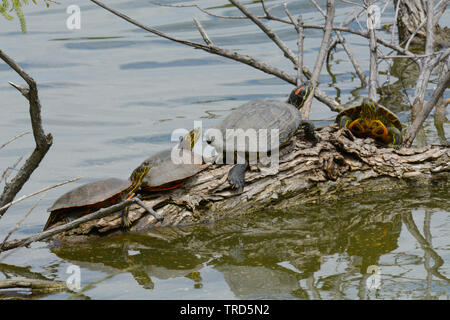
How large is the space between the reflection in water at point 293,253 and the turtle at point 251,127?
372 millimetres

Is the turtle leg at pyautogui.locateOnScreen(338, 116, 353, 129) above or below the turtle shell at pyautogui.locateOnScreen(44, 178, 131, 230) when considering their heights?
above

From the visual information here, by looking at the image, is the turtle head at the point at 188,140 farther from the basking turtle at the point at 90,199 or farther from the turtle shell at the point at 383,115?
the turtle shell at the point at 383,115

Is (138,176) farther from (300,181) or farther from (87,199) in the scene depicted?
(300,181)

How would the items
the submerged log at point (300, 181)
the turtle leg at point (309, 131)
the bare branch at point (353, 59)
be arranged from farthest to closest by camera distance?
1. the bare branch at point (353, 59)
2. the turtle leg at point (309, 131)
3. the submerged log at point (300, 181)

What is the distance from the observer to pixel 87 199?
351 cm

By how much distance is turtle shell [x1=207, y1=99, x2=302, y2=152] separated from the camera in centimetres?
399

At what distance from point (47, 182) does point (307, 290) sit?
2.72 meters

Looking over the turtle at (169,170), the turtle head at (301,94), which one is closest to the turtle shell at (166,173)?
the turtle at (169,170)

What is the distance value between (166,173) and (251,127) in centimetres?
73

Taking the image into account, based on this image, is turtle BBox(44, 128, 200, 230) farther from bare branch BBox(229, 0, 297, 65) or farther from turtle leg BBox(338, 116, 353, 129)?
bare branch BBox(229, 0, 297, 65)

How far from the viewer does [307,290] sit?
9.57ft

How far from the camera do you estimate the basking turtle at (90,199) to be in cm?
351

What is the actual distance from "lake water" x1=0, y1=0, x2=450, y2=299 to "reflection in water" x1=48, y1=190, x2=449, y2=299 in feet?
0.03

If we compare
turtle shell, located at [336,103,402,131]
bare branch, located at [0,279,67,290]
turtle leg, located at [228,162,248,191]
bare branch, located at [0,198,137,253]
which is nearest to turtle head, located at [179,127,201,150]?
turtle leg, located at [228,162,248,191]
